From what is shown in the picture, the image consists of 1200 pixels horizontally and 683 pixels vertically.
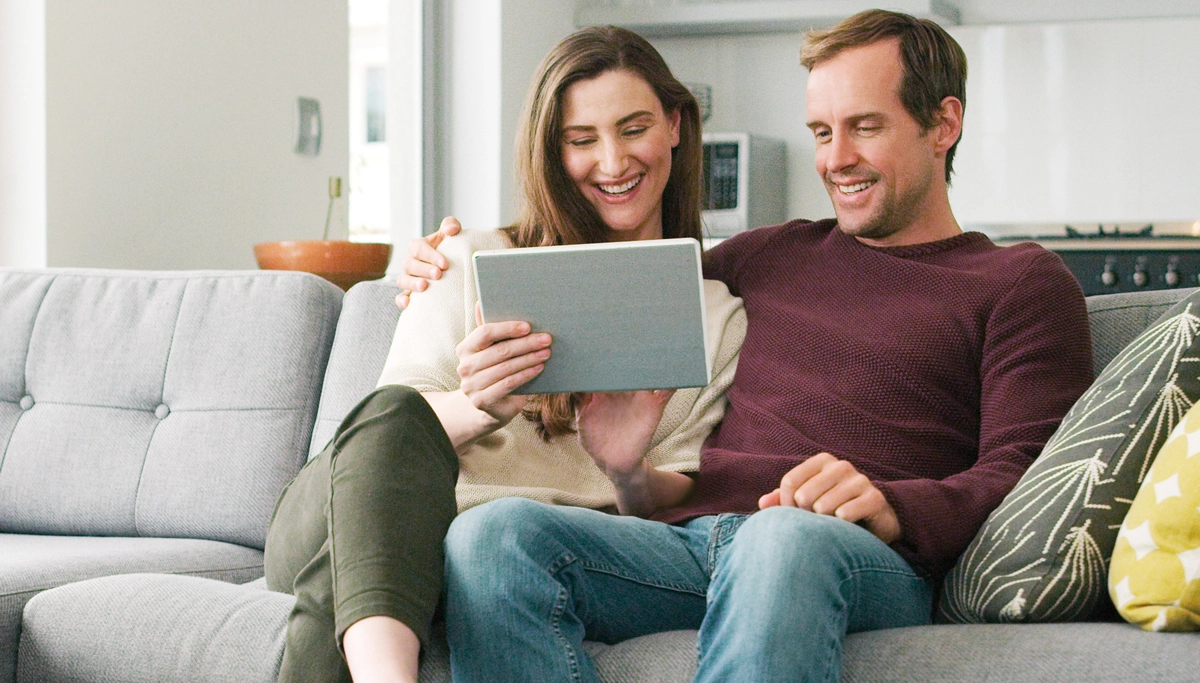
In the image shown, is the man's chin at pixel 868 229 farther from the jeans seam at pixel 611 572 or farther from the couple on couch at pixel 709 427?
the jeans seam at pixel 611 572

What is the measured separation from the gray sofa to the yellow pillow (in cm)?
51

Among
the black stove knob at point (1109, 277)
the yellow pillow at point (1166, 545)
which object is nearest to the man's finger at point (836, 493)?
the yellow pillow at point (1166, 545)

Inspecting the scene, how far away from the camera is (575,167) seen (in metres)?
1.84

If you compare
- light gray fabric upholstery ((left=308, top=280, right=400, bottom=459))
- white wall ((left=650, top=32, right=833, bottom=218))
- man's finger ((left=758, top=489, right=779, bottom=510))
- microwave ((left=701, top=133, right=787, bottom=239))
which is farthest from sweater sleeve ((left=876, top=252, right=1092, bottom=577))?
white wall ((left=650, top=32, right=833, bottom=218))

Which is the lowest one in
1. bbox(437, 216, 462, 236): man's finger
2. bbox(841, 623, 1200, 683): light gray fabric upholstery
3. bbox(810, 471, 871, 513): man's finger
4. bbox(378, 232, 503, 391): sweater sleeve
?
bbox(841, 623, 1200, 683): light gray fabric upholstery

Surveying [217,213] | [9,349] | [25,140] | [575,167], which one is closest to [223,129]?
[217,213]

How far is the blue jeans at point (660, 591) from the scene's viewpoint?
118cm

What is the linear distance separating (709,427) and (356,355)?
61 centimetres

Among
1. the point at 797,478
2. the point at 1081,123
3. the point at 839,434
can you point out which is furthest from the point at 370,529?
the point at 1081,123

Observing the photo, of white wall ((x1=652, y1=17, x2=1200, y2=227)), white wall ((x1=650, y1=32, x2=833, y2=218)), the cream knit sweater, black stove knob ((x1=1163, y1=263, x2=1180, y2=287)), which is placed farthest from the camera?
white wall ((x1=650, y1=32, x2=833, y2=218))

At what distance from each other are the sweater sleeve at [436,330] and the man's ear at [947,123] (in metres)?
0.69

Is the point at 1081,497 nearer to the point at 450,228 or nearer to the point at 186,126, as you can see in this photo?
the point at 450,228

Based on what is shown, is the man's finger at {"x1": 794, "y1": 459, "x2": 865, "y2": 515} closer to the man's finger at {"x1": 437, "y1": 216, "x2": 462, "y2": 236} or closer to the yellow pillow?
the yellow pillow

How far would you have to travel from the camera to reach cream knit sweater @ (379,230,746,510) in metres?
1.71
